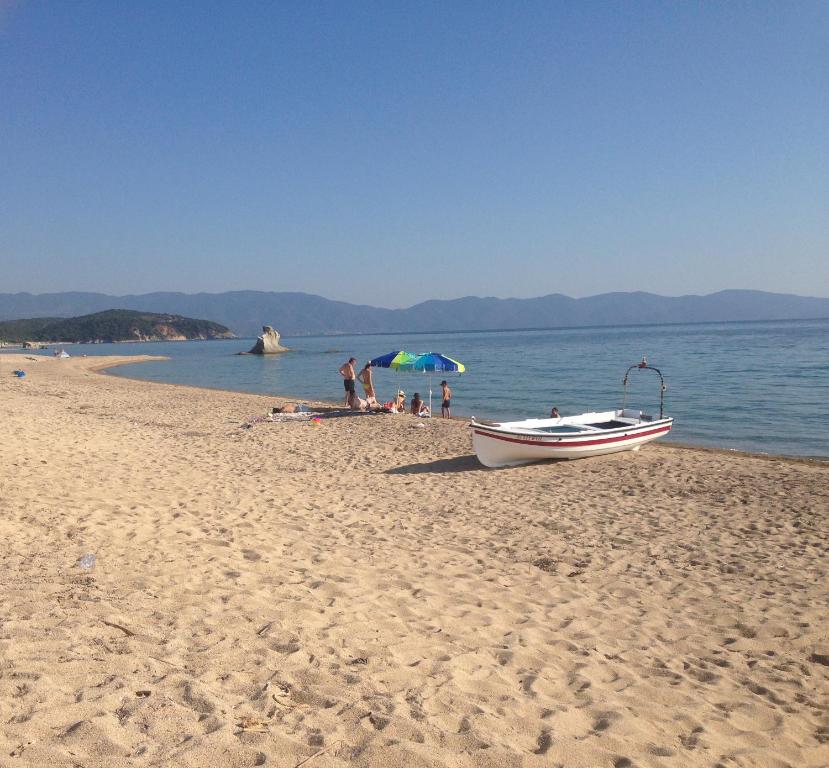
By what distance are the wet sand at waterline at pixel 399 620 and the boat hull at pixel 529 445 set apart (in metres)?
1.48

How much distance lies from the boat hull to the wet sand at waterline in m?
1.48

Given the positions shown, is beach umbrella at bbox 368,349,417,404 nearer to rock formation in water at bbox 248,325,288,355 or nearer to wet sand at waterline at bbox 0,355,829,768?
wet sand at waterline at bbox 0,355,829,768

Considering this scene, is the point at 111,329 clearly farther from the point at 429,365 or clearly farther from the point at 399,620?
the point at 399,620

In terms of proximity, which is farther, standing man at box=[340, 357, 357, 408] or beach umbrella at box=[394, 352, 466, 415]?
standing man at box=[340, 357, 357, 408]

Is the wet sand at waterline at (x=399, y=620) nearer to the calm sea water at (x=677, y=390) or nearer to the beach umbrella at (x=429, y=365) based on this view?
the beach umbrella at (x=429, y=365)

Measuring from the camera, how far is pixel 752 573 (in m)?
6.40

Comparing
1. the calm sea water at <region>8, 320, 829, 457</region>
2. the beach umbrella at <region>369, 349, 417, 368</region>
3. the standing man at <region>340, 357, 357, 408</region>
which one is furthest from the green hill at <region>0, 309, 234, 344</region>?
the beach umbrella at <region>369, 349, 417, 368</region>

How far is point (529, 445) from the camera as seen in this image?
11.7 m

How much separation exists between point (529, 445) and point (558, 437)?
672 millimetres

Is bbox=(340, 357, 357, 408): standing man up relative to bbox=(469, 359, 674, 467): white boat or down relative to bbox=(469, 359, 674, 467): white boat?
up

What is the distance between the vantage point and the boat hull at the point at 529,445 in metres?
11.6

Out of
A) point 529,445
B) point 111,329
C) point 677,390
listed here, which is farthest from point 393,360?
point 111,329

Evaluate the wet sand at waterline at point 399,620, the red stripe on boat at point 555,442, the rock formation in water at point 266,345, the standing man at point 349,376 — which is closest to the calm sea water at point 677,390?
the red stripe on boat at point 555,442

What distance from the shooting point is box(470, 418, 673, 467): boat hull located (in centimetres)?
1161
